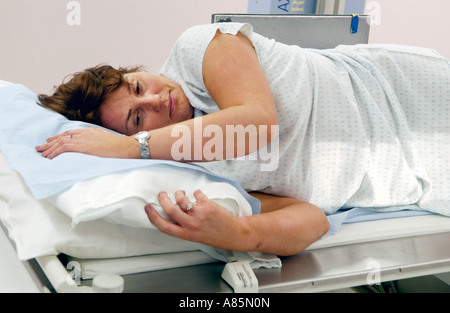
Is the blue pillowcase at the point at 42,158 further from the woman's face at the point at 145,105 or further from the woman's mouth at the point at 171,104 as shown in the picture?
the woman's mouth at the point at 171,104

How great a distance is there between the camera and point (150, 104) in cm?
118

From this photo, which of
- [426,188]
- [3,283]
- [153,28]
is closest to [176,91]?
[3,283]

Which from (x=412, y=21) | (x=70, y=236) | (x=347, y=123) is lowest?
(x=70, y=236)

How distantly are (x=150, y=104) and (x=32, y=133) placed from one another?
296mm

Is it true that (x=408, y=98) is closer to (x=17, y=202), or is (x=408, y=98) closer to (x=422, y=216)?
(x=422, y=216)

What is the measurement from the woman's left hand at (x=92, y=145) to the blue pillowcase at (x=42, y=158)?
0.03 meters

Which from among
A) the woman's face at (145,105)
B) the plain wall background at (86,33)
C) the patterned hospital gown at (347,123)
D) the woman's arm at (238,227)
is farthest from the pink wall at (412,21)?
the woman's arm at (238,227)

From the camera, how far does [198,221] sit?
0.81m

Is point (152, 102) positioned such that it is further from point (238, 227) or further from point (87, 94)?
point (238, 227)

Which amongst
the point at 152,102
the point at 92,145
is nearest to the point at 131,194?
the point at 92,145

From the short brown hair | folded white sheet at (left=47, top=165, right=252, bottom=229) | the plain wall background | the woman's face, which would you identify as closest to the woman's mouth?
the woman's face

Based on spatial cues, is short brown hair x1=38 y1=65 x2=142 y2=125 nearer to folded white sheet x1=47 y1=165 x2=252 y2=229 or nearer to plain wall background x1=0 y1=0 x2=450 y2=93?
folded white sheet x1=47 y1=165 x2=252 y2=229

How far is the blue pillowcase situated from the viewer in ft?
2.78

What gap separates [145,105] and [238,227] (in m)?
0.49
